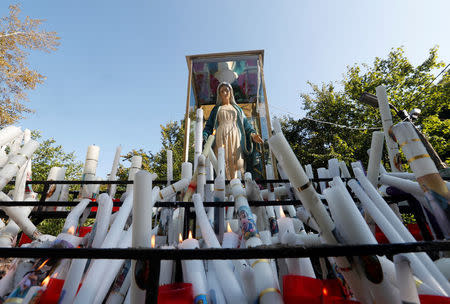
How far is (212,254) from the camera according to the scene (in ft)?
1.47

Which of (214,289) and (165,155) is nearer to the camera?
(214,289)

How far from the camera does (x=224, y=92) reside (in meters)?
4.93

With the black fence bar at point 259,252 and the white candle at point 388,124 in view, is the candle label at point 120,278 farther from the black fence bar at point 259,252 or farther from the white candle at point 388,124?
the white candle at point 388,124

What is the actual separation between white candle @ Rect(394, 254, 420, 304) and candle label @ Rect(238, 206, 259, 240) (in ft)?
1.45

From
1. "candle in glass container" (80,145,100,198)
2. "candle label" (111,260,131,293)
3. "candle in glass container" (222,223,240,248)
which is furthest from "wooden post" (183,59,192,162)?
"candle label" (111,260,131,293)

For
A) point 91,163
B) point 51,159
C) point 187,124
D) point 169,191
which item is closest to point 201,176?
point 169,191

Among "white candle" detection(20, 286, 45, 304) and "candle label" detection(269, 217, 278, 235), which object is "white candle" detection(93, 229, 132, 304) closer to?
"white candle" detection(20, 286, 45, 304)

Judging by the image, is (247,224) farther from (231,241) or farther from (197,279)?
(197,279)

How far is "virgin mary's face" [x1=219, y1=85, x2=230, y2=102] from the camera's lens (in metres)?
4.93

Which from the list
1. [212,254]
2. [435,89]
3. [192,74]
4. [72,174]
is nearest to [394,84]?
[435,89]

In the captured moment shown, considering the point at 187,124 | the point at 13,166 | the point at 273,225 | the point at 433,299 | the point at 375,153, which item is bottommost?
the point at 433,299

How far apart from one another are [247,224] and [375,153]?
0.71 metres

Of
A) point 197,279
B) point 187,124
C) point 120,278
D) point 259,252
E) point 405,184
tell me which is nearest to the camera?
point 259,252

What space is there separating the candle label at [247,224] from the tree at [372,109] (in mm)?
8524
